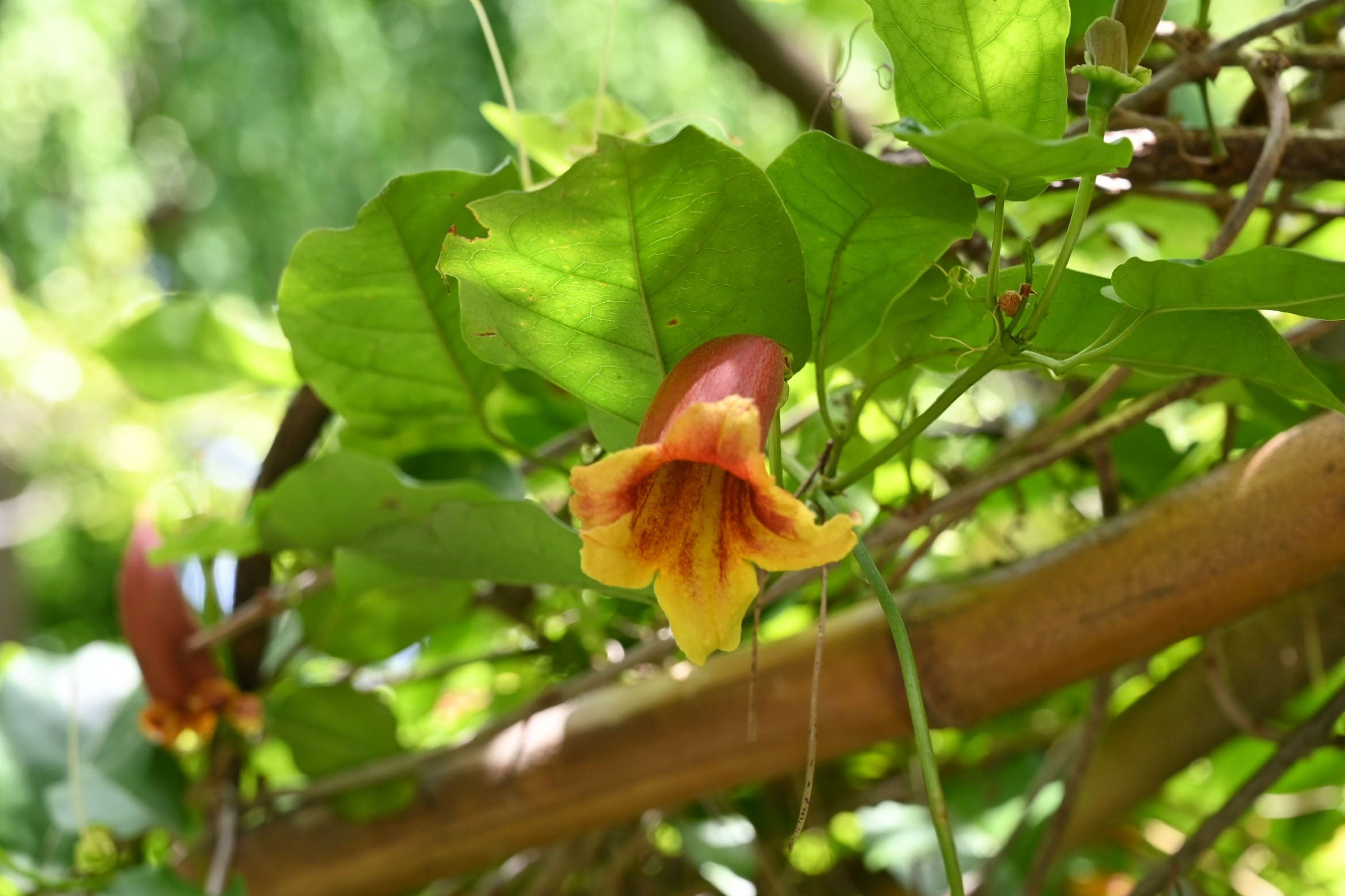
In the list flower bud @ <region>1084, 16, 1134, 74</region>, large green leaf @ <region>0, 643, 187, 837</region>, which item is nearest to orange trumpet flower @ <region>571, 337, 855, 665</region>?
flower bud @ <region>1084, 16, 1134, 74</region>

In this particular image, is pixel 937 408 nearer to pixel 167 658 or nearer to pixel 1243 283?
pixel 1243 283

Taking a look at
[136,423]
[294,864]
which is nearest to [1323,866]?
[294,864]

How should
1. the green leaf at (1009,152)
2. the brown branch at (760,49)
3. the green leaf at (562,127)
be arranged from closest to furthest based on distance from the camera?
1. the green leaf at (1009,152)
2. the green leaf at (562,127)
3. the brown branch at (760,49)

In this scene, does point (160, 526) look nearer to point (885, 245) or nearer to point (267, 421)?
point (885, 245)

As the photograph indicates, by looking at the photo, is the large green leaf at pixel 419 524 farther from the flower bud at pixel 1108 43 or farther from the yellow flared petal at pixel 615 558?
the flower bud at pixel 1108 43

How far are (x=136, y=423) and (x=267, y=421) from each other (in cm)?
44

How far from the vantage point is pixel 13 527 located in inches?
80.9

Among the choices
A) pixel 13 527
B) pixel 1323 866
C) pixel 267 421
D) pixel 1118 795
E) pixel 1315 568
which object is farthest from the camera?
pixel 13 527

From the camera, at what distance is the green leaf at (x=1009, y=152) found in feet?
0.81

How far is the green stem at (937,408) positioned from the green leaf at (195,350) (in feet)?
1.15

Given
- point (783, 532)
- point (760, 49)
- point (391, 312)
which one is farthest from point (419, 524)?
point (760, 49)

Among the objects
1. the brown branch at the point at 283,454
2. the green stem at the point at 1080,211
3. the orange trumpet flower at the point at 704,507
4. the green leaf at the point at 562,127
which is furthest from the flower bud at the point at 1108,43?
the brown branch at the point at 283,454

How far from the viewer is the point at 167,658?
0.58 m

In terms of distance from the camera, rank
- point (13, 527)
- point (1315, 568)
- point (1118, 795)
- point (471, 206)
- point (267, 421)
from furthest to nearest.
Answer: point (13, 527) → point (267, 421) → point (1118, 795) → point (1315, 568) → point (471, 206)
